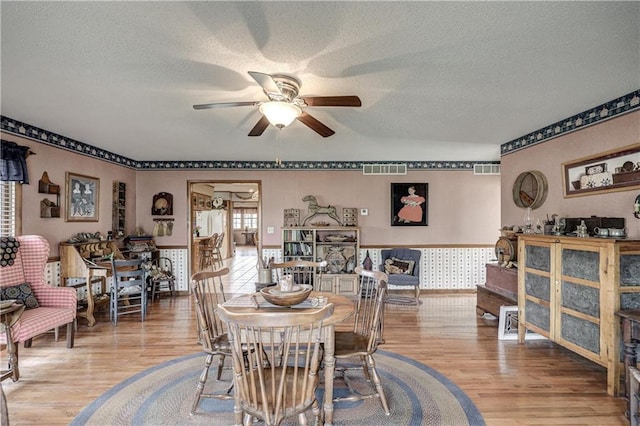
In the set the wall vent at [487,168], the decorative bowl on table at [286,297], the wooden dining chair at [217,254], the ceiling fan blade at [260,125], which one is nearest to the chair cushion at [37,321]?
the decorative bowl on table at [286,297]

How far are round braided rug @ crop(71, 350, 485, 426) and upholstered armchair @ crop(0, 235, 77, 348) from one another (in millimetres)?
1166

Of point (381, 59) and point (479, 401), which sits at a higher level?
point (381, 59)

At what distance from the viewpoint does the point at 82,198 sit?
4.48m

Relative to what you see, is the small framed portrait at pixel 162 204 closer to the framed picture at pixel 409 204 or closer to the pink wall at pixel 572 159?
the framed picture at pixel 409 204

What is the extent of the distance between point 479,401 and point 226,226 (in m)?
10.4

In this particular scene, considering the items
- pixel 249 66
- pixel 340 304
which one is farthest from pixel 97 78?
pixel 340 304

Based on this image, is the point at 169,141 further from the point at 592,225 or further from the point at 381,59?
the point at 592,225

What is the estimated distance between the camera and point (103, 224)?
4895mm

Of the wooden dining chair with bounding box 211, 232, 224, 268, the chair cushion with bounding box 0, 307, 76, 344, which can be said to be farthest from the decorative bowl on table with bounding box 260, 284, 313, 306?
the wooden dining chair with bounding box 211, 232, 224, 268

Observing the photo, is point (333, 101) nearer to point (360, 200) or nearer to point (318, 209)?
point (318, 209)

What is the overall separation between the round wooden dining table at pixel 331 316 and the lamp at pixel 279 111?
51.1 inches

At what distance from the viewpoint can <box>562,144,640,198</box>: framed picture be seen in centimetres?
277

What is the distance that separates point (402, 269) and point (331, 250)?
1288 millimetres

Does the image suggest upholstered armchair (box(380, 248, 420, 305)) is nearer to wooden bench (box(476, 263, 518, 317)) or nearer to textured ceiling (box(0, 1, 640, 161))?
wooden bench (box(476, 263, 518, 317))
